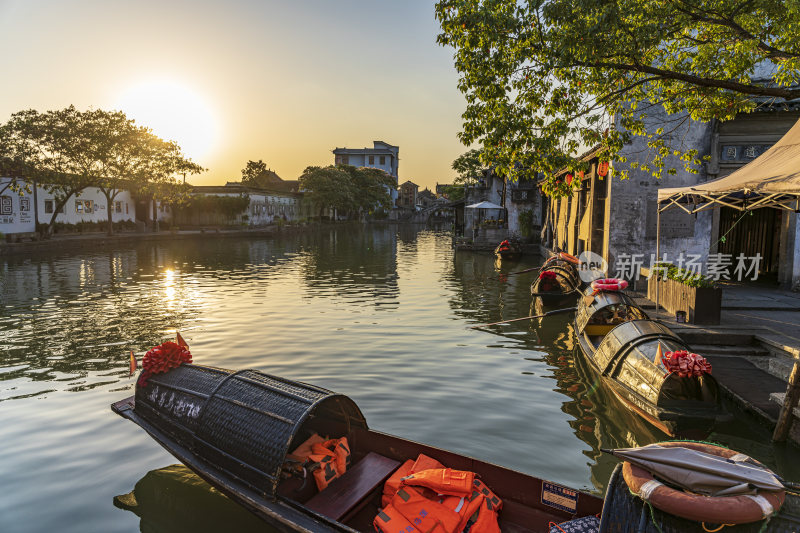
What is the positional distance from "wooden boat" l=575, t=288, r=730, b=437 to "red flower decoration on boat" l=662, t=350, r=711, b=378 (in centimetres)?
19

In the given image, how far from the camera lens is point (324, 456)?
5680 millimetres

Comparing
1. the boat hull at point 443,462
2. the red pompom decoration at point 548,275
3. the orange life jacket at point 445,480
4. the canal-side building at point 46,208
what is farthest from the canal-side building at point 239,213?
the orange life jacket at point 445,480

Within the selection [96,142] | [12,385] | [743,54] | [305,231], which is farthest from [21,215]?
[743,54]

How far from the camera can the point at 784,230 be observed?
→ 52.5 ft

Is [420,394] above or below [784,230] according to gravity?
below

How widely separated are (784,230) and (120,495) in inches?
769

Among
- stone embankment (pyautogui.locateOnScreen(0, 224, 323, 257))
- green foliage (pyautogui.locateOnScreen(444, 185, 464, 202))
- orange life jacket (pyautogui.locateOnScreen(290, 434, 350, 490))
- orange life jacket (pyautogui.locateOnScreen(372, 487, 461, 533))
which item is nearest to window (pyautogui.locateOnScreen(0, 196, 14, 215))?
stone embankment (pyautogui.locateOnScreen(0, 224, 323, 257))

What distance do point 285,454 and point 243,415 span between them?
921mm

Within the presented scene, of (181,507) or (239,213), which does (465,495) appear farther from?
(239,213)

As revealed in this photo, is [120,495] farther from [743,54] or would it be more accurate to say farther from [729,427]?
[743,54]

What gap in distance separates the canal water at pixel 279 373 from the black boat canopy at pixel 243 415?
108cm

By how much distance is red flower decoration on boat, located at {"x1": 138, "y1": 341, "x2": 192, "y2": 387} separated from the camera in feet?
23.2

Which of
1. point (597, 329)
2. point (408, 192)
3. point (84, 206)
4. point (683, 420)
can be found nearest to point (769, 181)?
point (597, 329)

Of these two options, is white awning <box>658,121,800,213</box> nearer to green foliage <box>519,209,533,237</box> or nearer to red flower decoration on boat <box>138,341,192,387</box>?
red flower decoration on boat <box>138,341,192,387</box>
